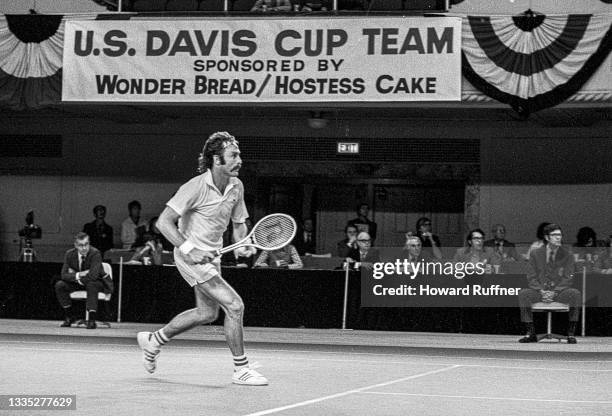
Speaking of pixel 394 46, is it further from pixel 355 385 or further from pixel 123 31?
pixel 355 385

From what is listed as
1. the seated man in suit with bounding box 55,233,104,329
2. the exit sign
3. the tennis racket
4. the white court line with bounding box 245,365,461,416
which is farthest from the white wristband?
the exit sign

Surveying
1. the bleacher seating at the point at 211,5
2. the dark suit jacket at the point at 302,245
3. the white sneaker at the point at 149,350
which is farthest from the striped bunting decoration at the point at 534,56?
the white sneaker at the point at 149,350

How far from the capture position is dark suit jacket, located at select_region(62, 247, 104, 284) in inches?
725

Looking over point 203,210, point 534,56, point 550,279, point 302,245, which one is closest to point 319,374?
point 203,210

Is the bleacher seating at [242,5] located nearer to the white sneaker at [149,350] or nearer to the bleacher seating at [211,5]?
the bleacher seating at [211,5]

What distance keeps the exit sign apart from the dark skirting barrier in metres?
5.09

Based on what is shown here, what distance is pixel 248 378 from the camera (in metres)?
9.60

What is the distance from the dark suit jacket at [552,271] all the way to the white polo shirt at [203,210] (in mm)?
8554

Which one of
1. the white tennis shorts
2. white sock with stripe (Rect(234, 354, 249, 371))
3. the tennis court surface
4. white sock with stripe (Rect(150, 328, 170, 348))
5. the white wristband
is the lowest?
the tennis court surface

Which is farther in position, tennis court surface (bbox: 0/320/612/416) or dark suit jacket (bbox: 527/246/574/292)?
dark suit jacket (bbox: 527/246/574/292)

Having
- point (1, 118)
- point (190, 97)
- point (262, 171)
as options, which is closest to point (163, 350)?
point (190, 97)

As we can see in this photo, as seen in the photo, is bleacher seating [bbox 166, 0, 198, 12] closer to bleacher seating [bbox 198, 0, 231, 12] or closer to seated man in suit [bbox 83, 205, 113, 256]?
bleacher seating [bbox 198, 0, 231, 12]

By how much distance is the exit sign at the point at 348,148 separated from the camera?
920 inches

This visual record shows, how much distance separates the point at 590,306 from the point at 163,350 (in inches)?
291
